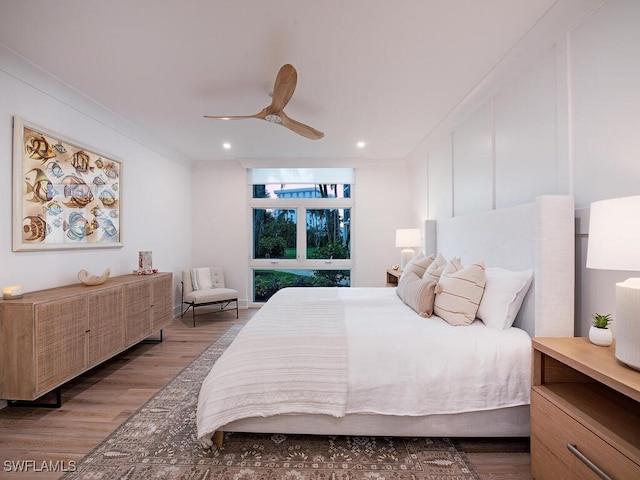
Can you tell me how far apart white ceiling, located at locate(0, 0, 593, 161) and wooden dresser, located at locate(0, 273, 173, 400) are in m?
1.79

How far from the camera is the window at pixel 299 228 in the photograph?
17.2 ft

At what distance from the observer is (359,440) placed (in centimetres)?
179

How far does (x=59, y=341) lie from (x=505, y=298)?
121 inches

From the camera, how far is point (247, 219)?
5230mm

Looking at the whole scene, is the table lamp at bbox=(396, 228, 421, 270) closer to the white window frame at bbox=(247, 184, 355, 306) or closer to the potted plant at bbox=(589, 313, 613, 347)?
the white window frame at bbox=(247, 184, 355, 306)

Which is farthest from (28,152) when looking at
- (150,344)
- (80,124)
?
(150,344)

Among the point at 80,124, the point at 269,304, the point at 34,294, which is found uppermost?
the point at 80,124

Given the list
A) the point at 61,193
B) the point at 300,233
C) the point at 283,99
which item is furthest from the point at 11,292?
the point at 300,233

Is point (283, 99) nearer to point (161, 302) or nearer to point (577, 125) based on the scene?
point (577, 125)

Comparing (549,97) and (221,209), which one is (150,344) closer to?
(221,209)

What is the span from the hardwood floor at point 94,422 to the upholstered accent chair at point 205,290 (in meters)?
1.07

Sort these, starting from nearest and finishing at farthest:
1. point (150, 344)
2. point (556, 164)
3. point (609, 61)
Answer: point (609, 61)
point (556, 164)
point (150, 344)

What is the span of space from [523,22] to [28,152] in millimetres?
3641

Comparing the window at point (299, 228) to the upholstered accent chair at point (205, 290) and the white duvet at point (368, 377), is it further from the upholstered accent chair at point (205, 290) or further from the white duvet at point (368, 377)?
the white duvet at point (368, 377)
